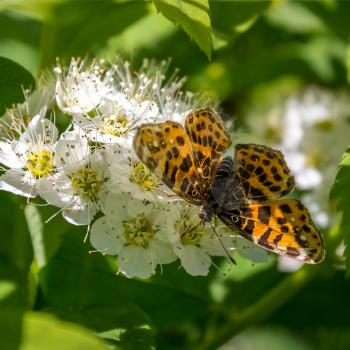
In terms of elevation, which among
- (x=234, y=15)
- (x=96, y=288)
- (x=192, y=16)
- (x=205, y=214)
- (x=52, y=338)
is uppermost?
(x=192, y=16)

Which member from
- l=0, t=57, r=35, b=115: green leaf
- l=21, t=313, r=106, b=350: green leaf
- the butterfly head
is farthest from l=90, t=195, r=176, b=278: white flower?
l=21, t=313, r=106, b=350: green leaf

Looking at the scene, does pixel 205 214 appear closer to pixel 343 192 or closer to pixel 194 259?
pixel 194 259

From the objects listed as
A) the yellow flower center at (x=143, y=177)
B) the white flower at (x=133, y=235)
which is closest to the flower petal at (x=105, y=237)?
the white flower at (x=133, y=235)

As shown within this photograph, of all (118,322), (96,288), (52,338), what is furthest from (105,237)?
(52,338)

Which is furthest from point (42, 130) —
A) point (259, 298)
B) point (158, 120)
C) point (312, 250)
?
point (259, 298)

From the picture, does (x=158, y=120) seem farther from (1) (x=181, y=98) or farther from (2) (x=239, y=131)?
(2) (x=239, y=131)

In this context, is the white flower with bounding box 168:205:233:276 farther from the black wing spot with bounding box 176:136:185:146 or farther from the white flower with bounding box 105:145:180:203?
the black wing spot with bounding box 176:136:185:146

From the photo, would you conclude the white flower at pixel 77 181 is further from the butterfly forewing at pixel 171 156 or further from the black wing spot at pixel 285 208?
the black wing spot at pixel 285 208
